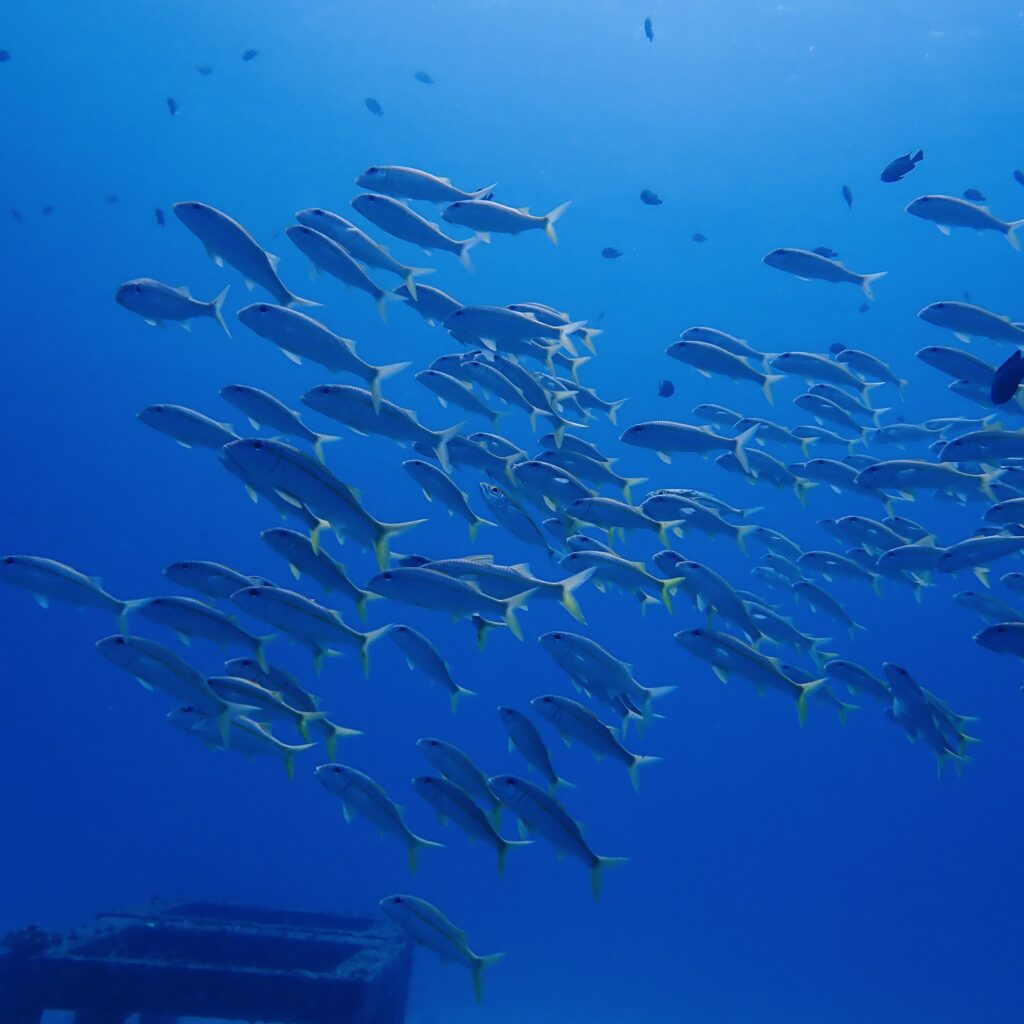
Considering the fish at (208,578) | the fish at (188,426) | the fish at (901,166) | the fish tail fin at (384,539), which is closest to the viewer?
the fish tail fin at (384,539)

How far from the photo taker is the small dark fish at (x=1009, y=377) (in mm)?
4969

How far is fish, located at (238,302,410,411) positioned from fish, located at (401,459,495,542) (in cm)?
72

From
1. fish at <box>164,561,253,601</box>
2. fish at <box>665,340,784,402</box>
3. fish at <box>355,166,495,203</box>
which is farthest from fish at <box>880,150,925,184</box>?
fish at <box>164,561,253,601</box>

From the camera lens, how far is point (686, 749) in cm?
4753

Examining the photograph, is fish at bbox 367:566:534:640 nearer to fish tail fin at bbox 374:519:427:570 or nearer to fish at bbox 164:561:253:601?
fish tail fin at bbox 374:519:427:570

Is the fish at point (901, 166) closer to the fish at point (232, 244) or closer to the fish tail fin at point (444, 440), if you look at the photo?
the fish tail fin at point (444, 440)

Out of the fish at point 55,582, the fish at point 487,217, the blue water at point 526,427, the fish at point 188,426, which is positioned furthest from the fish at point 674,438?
the blue water at point 526,427

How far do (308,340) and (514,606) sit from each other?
2.12 metres

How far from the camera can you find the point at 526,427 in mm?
39406

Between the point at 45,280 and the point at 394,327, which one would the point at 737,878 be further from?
the point at 45,280

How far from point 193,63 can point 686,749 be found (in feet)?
132

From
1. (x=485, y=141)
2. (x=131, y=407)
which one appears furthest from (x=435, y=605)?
(x=131, y=407)

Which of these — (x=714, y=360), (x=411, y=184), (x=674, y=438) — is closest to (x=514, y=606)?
(x=674, y=438)

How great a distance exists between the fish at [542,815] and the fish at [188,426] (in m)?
2.76
